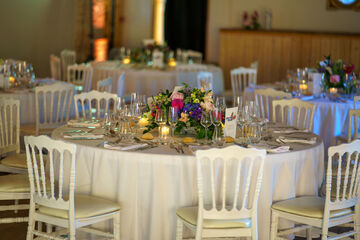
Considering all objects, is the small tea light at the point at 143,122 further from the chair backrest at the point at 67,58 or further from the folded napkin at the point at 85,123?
the chair backrest at the point at 67,58

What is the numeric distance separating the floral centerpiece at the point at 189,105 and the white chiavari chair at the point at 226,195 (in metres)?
0.48

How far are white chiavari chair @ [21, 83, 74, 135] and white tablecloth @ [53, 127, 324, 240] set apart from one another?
199 centimetres

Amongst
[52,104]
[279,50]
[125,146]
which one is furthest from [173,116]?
[279,50]

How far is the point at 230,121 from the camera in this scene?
13.6 feet

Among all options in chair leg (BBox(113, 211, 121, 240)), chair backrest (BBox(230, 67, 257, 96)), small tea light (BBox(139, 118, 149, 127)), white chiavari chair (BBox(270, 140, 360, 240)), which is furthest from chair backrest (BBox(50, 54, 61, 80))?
white chiavari chair (BBox(270, 140, 360, 240))

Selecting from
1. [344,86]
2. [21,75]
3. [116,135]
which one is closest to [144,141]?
[116,135]

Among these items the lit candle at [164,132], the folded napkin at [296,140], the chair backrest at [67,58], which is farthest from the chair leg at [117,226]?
the chair backrest at [67,58]

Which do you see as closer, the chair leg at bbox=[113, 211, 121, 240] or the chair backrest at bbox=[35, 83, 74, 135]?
the chair leg at bbox=[113, 211, 121, 240]

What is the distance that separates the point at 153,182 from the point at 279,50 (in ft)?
25.4

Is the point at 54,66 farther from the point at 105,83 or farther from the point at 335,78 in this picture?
the point at 335,78

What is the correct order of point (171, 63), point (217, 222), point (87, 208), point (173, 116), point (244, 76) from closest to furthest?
point (217, 222), point (87, 208), point (173, 116), point (244, 76), point (171, 63)

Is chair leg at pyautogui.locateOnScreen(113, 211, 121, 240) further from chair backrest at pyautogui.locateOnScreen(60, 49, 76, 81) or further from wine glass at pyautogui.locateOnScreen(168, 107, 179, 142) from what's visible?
chair backrest at pyautogui.locateOnScreen(60, 49, 76, 81)

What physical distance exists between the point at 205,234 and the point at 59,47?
26.5 ft

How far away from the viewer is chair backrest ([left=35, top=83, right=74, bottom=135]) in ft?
19.1
